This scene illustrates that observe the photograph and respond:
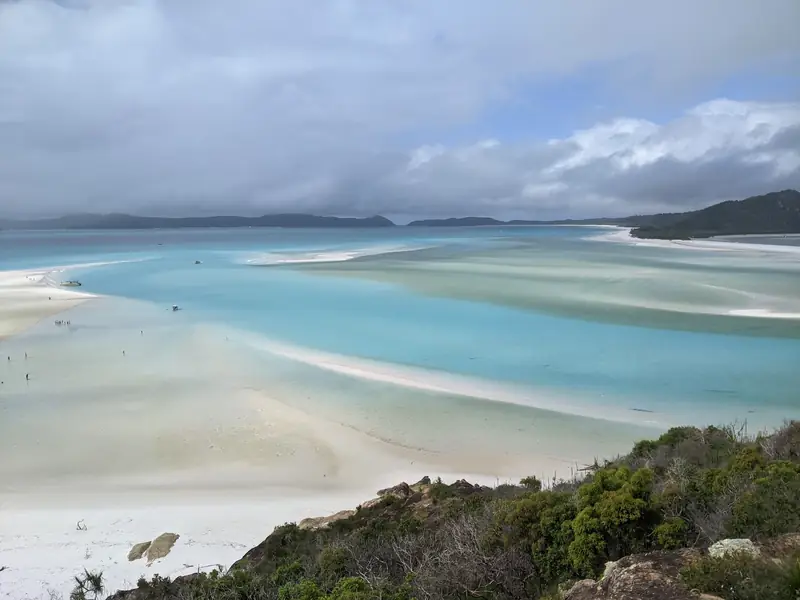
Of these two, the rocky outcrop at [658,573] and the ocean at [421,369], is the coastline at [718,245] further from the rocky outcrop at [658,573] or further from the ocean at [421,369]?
the rocky outcrop at [658,573]

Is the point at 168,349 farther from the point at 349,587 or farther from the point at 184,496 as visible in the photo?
the point at 349,587

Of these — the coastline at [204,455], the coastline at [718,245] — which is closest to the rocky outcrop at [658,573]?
the coastline at [204,455]

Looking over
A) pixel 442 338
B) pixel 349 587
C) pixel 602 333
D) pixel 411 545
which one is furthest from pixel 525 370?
pixel 349 587

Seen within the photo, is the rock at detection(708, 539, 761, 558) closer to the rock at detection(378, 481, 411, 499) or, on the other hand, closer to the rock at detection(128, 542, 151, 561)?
the rock at detection(378, 481, 411, 499)

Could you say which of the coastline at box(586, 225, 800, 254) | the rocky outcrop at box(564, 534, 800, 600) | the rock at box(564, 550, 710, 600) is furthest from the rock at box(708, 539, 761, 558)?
the coastline at box(586, 225, 800, 254)

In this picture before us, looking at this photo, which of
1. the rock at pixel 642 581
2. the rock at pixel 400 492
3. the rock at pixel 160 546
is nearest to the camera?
the rock at pixel 642 581

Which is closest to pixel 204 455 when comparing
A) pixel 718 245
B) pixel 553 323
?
pixel 553 323
